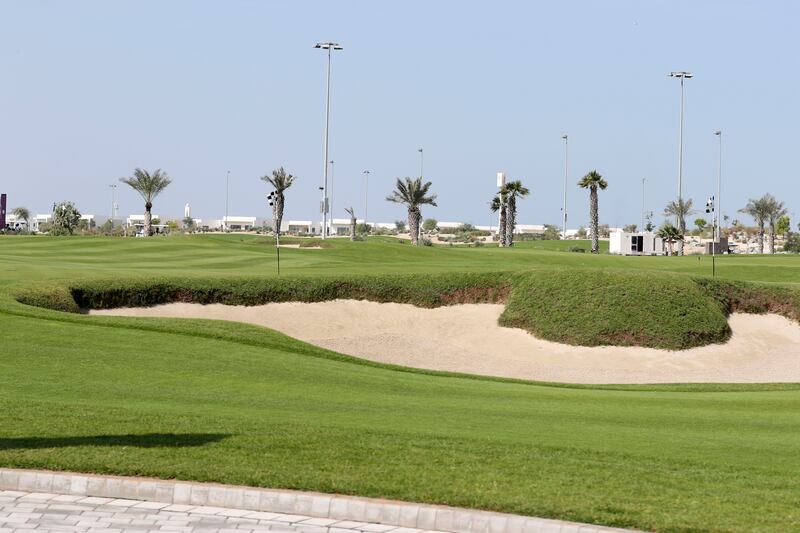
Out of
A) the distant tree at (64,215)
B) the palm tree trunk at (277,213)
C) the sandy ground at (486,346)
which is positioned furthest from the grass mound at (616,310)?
the distant tree at (64,215)

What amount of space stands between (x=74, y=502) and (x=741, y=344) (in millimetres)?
29069

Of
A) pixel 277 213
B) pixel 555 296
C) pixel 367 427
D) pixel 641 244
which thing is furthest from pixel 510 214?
pixel 367 427

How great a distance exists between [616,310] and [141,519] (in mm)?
27127

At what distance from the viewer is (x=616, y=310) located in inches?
1382

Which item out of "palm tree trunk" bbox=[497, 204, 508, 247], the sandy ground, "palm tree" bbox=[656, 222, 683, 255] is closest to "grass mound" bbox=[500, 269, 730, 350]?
the sandy ground

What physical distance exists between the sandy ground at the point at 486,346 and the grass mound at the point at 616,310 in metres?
0.46

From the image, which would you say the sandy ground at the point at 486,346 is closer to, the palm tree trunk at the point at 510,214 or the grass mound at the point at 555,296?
the grass mound at the point at 555,296

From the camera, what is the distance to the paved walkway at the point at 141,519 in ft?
30.9

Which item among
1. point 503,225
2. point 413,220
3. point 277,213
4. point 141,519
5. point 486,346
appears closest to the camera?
point 141,519

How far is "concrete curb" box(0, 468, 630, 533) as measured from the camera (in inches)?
366

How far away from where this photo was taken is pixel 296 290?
118ft

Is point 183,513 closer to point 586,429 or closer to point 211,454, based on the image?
point 211,454

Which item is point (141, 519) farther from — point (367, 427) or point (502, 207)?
point (502, 207)

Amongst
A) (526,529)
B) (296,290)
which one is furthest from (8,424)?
(296,290)
